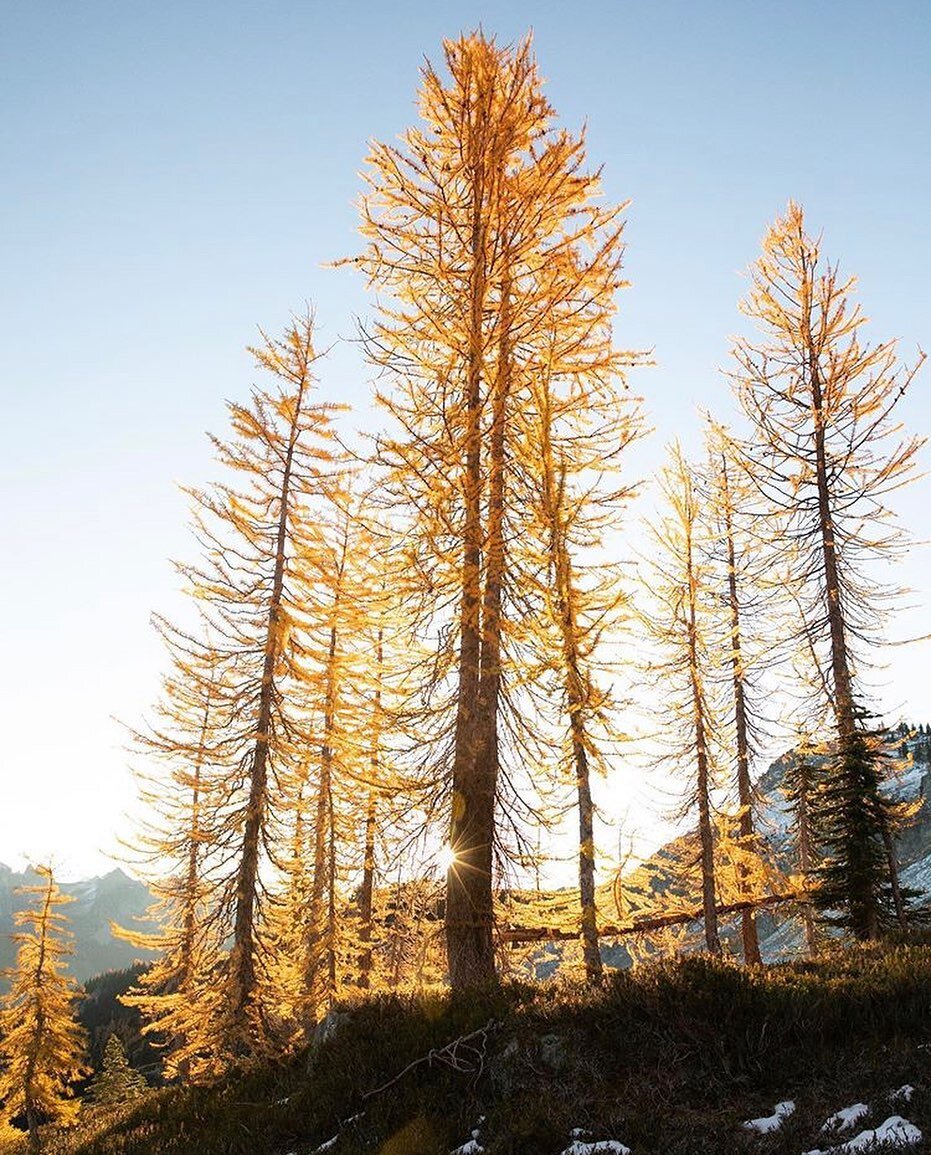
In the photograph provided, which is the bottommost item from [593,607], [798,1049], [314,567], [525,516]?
[798,1049]

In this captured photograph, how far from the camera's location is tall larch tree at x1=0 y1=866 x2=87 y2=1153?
81.4 feet

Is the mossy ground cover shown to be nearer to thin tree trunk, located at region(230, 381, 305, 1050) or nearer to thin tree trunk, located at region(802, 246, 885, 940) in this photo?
thin tree trunk, located at region(230, 381, 305, 1050)

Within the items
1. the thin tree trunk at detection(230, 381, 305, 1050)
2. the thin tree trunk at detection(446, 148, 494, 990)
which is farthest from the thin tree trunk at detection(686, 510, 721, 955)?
the thin tree trunk at detection(230, 381, 305, 1050)

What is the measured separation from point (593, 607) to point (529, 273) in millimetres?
5015

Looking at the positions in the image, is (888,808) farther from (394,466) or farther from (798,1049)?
(394,466)

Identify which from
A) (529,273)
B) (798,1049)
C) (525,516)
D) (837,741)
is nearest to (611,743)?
(525,516)

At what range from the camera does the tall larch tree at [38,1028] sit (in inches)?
976

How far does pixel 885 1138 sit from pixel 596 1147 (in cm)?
175

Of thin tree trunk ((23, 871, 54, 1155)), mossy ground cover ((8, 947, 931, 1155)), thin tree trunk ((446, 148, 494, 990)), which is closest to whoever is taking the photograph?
mossy ground cover ((8, 947, 931, 1155))

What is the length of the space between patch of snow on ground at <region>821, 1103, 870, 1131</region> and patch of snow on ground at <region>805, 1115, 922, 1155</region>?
0.59 feet

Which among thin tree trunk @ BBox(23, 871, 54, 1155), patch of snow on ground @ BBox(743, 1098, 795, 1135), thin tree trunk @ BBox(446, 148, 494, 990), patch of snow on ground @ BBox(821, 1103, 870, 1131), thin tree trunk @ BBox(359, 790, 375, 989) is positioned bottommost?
thin tree trunk @ BBox(23, 871, 54, 1155)

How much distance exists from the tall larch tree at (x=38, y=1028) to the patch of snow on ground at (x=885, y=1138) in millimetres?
28062

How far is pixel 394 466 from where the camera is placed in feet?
30.1

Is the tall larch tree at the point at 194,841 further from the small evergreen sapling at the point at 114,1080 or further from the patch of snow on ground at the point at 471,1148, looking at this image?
the small evergreen sapling at the point at 114,1080
